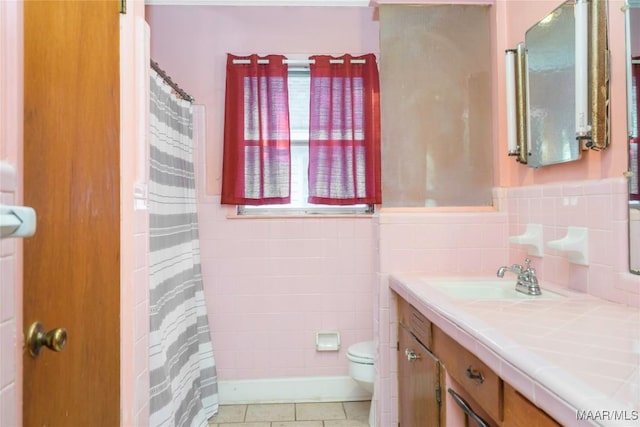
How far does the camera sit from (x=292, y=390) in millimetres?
2811

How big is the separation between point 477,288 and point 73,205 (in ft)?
4.83

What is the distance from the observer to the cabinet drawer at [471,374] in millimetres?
958

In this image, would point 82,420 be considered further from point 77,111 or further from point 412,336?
point 412,336

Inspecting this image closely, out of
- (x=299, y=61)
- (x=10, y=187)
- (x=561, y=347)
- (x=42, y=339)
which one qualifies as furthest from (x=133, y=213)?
(x=299, y=61)

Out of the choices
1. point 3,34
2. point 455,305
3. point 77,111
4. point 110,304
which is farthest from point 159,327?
point 3,34

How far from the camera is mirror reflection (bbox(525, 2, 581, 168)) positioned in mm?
1545

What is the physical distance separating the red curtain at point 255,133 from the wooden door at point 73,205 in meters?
1.43

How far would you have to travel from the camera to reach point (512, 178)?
2.04m

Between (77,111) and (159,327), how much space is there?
3.84ft

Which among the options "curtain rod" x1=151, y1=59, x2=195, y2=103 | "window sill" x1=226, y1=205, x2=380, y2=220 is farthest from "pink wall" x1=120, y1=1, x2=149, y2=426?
"window sill" x1=226, y1=205, x2=380, y2=220

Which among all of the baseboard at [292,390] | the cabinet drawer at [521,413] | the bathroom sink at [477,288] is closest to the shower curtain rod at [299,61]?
the bathroom sink at [477,288]

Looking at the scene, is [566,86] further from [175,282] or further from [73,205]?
[175,282]

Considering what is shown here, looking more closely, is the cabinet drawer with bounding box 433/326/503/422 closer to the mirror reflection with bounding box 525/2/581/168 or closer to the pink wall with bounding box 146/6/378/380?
the mirror reflection with bounding box 525/2/581/168

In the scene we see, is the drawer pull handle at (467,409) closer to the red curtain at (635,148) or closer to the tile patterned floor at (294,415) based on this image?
the red curtain at (635,148)
